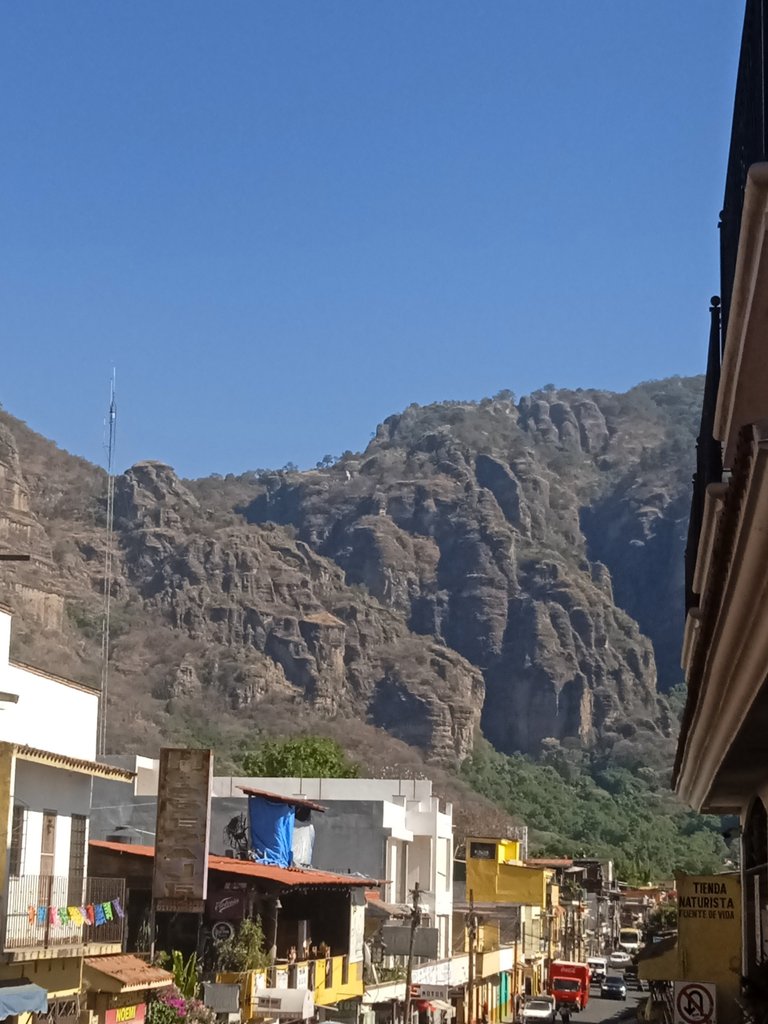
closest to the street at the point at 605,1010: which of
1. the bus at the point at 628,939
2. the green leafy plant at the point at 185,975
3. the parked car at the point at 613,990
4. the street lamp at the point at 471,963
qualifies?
the parked car at the point at 613,990

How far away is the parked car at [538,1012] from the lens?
5856 cm

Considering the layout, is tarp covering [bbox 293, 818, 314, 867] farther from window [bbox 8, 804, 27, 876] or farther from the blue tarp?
window [bbox 8, 804, 27, 876]

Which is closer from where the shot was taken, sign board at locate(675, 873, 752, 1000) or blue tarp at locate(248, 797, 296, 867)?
sign board at locate(675, 873, 752, 1000)

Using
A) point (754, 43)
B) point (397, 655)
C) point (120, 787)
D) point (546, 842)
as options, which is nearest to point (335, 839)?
point (120, 787)

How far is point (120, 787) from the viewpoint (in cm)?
4197

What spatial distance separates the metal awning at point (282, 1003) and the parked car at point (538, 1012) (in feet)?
94.3

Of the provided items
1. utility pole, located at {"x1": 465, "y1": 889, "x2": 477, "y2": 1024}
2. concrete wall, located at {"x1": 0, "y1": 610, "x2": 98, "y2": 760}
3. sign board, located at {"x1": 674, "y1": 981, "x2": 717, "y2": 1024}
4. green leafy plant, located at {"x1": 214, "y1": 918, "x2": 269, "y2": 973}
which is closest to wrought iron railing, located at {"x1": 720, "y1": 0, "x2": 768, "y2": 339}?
sign board, located at {"x1": 674, "y1": 981, "x2": 717, "y2": 1024}

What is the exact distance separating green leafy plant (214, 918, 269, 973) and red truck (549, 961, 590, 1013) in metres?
36.8

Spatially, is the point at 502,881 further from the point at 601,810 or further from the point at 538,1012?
the point at 601,810

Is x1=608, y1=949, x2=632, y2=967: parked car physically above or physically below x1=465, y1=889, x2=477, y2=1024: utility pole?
below

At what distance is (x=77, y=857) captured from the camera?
25406 millimetres

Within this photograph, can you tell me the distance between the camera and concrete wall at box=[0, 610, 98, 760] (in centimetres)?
2320

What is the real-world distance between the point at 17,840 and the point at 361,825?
23914 millimetres

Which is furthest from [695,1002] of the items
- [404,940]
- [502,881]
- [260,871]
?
[502,881]
